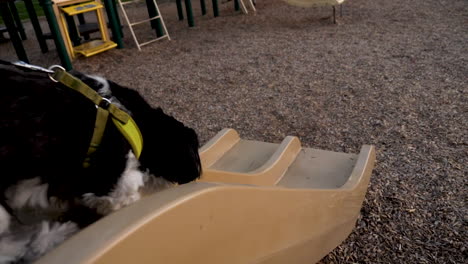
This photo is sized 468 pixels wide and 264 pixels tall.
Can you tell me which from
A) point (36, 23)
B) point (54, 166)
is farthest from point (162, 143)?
point (36, 23)

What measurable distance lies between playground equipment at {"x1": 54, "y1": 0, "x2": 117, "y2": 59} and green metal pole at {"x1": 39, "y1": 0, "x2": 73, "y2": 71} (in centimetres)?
14

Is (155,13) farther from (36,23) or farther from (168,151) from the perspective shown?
(168,151)

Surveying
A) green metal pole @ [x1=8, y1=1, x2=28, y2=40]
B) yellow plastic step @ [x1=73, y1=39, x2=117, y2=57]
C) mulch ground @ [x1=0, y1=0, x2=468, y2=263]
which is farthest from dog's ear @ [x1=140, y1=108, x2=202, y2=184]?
green metal pole @ [x1=8, y1=1, x2=28, y2=40]

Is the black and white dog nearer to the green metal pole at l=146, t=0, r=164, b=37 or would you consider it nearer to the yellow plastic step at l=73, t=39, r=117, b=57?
the yellow plastic step at l=73, t=39, r=117, b=57

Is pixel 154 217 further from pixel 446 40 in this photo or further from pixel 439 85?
pixel 446 40

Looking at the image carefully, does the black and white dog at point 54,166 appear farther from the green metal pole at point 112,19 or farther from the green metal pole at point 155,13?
the green metal pole at point 155,13

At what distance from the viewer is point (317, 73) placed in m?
3.68

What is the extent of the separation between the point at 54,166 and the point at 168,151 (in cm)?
26

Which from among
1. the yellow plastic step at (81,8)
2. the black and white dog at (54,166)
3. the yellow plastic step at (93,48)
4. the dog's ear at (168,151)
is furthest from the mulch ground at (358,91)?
the black and white dog at (54,166)

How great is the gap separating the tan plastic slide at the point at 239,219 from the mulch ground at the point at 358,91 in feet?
0.82

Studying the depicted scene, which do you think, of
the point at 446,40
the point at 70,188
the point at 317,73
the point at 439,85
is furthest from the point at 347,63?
the point at 70,188

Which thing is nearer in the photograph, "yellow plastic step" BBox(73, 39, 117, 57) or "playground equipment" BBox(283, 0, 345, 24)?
"yellow plastic step" BBox(73, 39, 117, 57)

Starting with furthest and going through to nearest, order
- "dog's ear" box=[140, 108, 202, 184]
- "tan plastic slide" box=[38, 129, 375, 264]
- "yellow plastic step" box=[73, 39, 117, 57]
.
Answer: "yellow plastic step" box=[73, 39, 117, 57], "dog's ear" box=[140, 108, 202, 184], "tan plastic slide" box=[38, 129, 375, 264]

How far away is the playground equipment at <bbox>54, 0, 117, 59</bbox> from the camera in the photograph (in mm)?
4152
